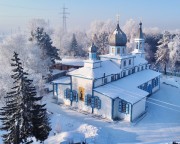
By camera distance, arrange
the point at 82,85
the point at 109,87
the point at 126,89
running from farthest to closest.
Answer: the point at 126,89 → the point at 82,85 → the point at 109,87

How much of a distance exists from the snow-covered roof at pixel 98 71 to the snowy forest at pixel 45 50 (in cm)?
512

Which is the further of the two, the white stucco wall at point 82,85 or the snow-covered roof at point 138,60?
the snow-covered roof at point 138,60

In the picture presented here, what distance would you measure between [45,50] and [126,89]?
792 inches

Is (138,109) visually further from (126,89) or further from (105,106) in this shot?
(105,106)

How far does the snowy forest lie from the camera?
31.7 metres

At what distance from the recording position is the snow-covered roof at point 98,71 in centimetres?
3259

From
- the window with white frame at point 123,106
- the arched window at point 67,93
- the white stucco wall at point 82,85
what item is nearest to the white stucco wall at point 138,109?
the window with white frame at point 123,106

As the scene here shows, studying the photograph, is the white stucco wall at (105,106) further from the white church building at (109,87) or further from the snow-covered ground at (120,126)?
the snow-covered ground at (120,126)

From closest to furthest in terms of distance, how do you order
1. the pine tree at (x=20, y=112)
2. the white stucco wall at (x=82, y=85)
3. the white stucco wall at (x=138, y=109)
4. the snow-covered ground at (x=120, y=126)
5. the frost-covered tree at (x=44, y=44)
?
the pine tree at (x=20, y=112)
the snow-covered ground at (x=120, y=126)
the white stucco wall at (x=138, y=109)
the white stucco wall at (x=82, y=85)
the frost-covered tree at (x=44, y=44)

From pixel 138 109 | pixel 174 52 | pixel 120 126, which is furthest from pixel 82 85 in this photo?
pixel 174 52

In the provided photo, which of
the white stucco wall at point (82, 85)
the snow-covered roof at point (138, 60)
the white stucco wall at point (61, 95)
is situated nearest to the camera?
the white stucco wall at point (82, 85)

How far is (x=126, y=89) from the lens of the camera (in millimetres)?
33375

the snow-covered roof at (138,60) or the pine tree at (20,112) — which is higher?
the snow-covered roof at (138,60)

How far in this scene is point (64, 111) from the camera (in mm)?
33562
